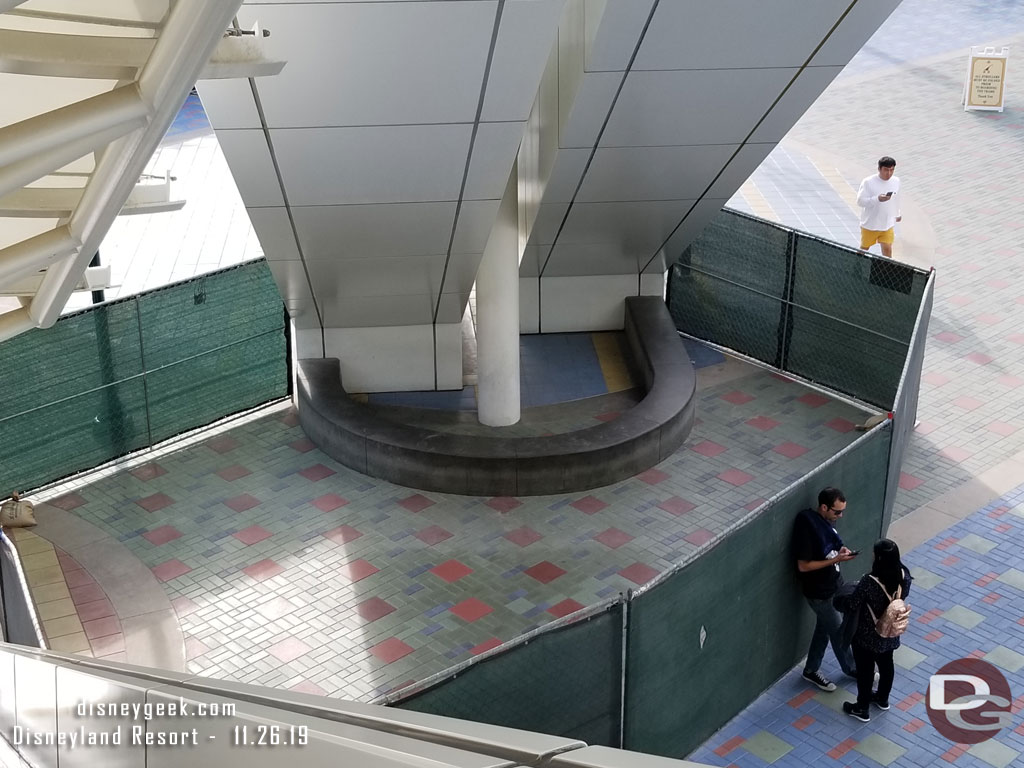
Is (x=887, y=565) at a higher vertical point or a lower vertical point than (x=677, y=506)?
higher

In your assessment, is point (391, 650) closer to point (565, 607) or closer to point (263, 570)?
point (565, 607)

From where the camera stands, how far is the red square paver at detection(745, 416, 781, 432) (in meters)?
12.3

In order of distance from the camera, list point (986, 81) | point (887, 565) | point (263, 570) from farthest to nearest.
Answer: point (986, 81)
point (263, 570)
point (887, 565)

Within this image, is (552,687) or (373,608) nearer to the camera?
(552,687)

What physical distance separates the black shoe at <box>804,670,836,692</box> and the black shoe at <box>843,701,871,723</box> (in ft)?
0.98

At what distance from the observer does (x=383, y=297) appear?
38.3 feet

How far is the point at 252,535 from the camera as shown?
1047cm

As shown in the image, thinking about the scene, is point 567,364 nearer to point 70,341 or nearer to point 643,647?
point 70,341

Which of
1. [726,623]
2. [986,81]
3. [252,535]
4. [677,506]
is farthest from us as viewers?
[986,81]

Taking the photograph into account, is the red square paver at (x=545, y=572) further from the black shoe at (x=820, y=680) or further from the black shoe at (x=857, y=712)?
the black shoe at (x=857, y=712)

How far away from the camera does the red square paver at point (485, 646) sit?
29.2 feet

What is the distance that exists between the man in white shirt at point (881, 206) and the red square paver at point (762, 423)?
3.10 metres

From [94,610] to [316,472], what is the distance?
259cm

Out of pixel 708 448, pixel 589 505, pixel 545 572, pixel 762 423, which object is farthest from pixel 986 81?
pixel 545 572
